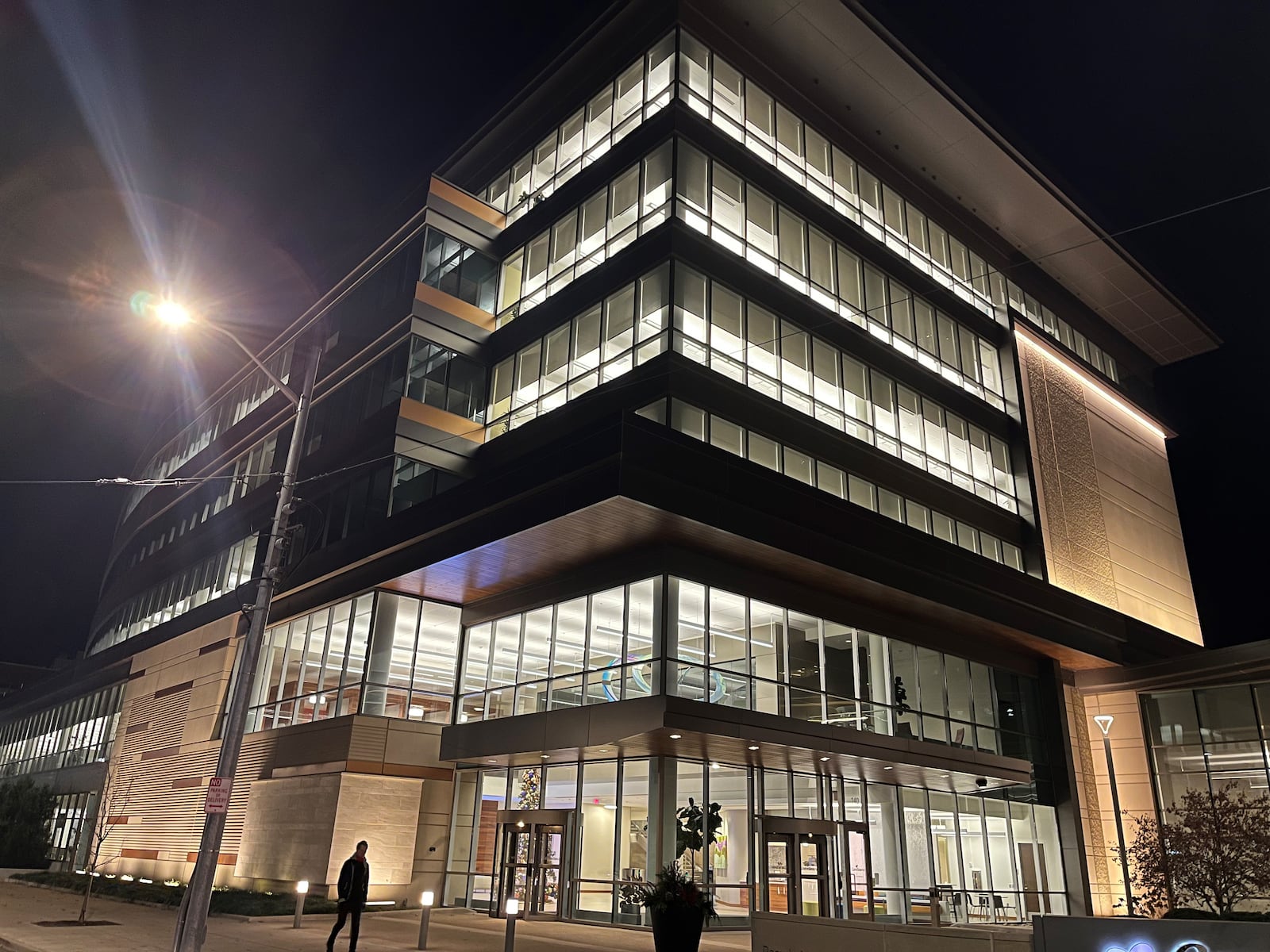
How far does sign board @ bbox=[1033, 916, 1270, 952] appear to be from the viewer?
876 centimetres

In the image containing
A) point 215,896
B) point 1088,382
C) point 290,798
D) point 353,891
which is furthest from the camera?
point 1088,382

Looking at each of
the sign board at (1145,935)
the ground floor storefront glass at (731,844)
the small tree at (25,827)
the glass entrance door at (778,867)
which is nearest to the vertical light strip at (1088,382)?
the ground floor storefront glass at (731,844)

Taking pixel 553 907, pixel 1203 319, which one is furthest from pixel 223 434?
pixel 1203 319

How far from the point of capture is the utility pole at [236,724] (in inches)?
458

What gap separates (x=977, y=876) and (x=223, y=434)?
36937mm

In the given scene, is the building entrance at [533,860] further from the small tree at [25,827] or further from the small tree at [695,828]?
the small tree at [25,827]

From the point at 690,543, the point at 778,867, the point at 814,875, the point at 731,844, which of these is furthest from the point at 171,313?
the point at 814,875

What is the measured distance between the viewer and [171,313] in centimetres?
1268

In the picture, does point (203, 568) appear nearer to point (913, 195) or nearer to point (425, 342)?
point (425, 342)

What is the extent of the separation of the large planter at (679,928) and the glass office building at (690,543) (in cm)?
547

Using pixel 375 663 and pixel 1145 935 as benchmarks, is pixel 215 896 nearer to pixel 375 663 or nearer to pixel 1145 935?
pixel 375 663

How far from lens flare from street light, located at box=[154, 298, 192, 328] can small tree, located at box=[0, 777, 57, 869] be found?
37.5m

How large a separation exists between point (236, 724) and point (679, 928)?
23.0ft

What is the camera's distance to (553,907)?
2047cm
